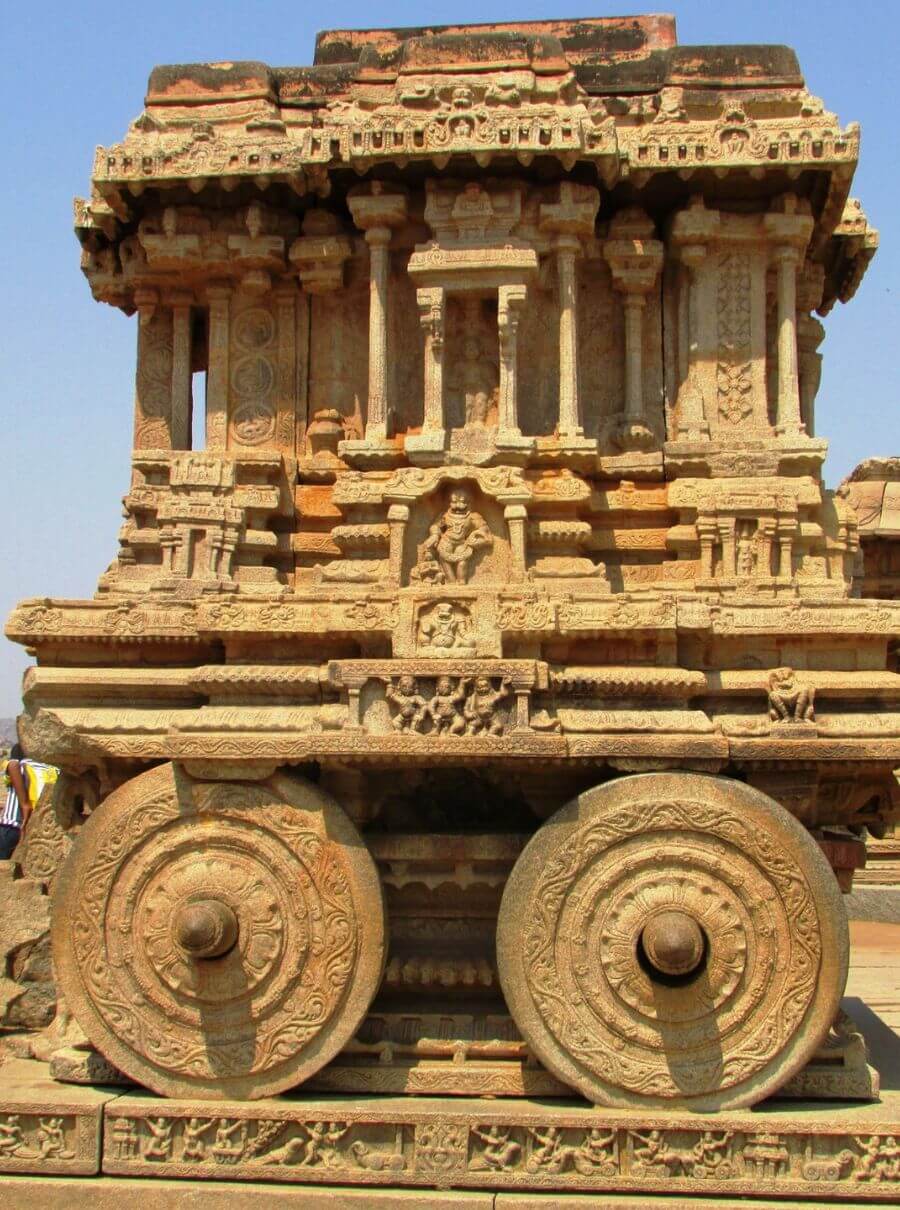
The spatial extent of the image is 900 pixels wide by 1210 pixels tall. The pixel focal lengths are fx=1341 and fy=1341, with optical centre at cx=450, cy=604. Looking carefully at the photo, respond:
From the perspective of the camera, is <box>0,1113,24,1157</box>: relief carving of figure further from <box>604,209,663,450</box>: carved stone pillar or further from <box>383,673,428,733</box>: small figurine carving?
<box>604,209,663,450</box>: carved stone pillar

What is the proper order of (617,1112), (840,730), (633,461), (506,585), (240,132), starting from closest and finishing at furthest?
(617,1112), (840,730), (506,585), (633,461), (240,132)

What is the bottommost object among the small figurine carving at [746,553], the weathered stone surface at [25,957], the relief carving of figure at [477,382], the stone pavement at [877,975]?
the stone pavement at [877,975]

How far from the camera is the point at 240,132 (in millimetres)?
10914

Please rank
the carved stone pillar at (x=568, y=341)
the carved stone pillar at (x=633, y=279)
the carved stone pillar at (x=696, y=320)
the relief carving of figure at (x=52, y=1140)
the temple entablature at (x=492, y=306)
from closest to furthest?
1. the relief carving of figure at (x=52, y=1140)
2. the temple entablature at (x=492, y=306)
3. the carved stone pillar at (x=568, y=341)
4. the carved stone pillar at (x=696, y=320)
5. the carved stone pillar at (x=633, y=279)

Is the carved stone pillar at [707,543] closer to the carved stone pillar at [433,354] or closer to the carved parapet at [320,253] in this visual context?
the carved stone pillar at [433,354]

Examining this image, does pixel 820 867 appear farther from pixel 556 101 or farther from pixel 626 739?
pixel 556 101

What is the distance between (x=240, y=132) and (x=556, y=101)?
2590mm

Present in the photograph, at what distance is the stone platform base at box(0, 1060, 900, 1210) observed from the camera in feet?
23.1

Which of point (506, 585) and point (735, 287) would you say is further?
point (735, 287)

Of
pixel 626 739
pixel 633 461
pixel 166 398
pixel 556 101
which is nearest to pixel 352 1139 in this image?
pixel 626 739

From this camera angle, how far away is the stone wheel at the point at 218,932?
24.6 feet

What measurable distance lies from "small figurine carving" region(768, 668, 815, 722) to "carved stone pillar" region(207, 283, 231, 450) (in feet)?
16.0

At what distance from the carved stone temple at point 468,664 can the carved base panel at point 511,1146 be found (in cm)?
2

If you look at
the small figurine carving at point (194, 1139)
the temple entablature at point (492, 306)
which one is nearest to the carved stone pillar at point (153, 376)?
the temple entablature at point (492, 306)
